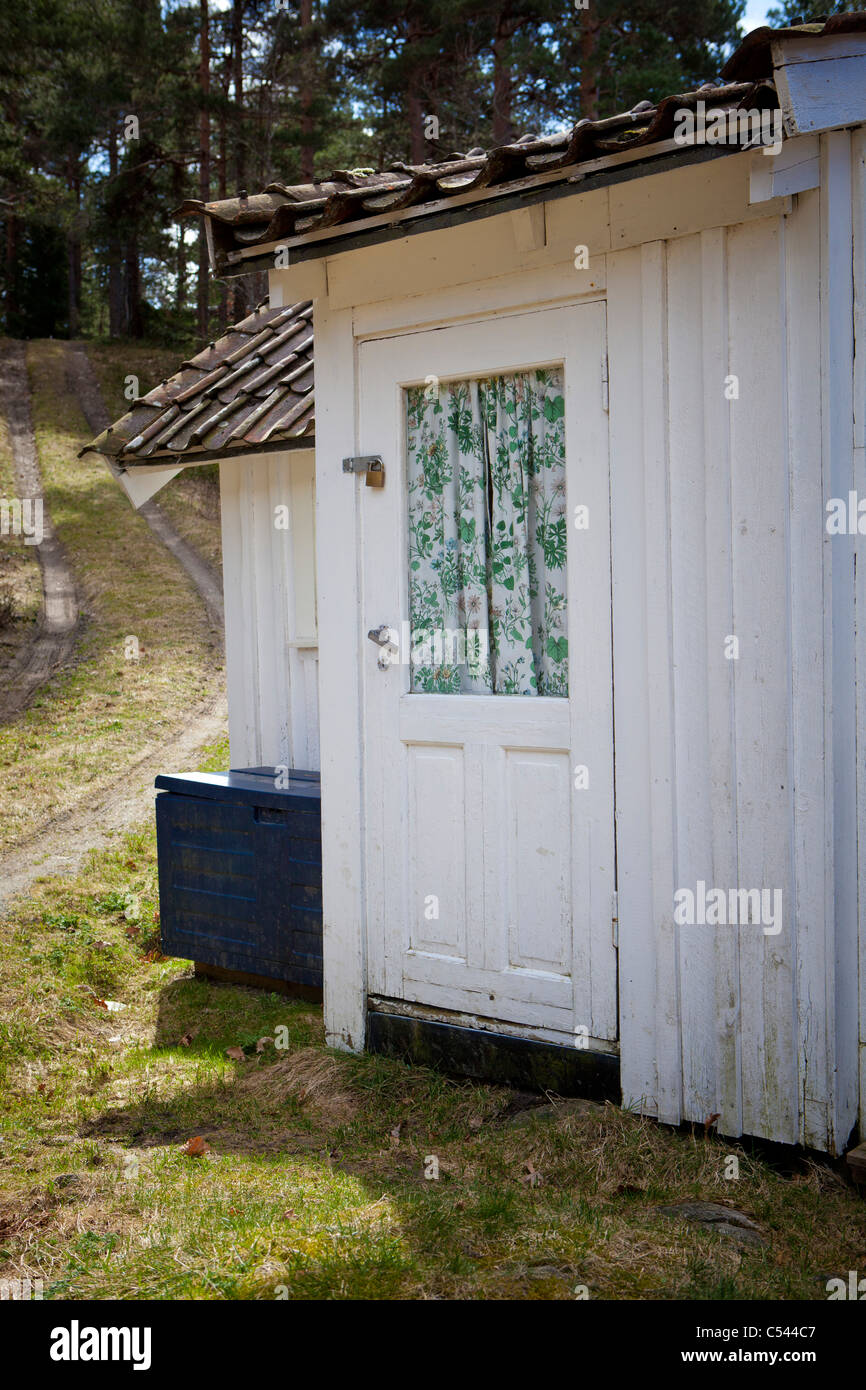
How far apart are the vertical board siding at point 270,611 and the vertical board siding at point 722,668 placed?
3.06 metres

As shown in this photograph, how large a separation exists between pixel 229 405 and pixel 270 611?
1.23 meters

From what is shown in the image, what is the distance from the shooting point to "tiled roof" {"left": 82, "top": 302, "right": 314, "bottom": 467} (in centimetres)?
598

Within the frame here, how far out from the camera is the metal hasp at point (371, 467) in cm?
453

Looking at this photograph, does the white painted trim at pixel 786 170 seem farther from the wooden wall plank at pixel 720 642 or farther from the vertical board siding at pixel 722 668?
the wooden wall plank at pixel 720 642

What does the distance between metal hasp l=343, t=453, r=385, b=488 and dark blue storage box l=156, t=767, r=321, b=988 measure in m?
1.67

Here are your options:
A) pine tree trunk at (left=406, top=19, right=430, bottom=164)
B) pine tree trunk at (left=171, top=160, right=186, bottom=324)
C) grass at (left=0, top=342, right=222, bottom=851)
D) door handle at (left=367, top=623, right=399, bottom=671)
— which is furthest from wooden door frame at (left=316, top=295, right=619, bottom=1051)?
pine tree trunk at (left=171, top=160, right=186, bottom=324)

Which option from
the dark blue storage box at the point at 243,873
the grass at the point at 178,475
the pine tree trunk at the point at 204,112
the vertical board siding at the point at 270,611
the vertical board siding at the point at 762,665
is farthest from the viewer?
the pine tree trunk at the point at 204,112

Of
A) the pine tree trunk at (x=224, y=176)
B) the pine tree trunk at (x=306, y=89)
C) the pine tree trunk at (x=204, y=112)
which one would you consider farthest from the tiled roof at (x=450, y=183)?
the pine tree trunk at (x=224, y=176)

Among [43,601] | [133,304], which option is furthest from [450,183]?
[133,304]

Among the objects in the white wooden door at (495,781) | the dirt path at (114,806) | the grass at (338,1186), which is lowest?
the grass at (338,1186)

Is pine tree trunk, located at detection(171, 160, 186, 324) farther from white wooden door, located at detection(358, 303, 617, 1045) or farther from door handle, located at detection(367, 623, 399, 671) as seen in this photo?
door handle, located at detection(367, 623, 399, 671)

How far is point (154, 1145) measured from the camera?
400cm
